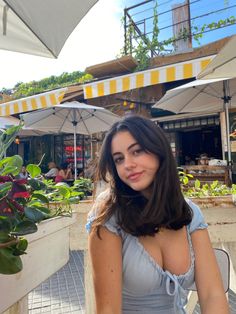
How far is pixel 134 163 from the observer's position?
1318 mm

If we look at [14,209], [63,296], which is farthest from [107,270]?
[63,296]

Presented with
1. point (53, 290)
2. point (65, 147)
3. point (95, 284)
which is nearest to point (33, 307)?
point (53, 290)

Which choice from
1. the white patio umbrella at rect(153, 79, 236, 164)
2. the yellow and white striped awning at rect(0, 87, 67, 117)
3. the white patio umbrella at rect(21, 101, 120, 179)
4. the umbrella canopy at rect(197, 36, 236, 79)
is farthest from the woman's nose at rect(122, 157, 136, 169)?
the yellow and white striped awning at rect(0, 87, 67, 117)

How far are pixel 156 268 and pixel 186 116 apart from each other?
6.91m

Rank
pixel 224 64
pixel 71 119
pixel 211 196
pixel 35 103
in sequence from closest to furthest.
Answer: pixel 211 196 → pixel 224 64 → pixel 35 103 → pixel 71 119

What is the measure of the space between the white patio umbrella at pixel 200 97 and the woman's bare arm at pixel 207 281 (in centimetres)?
397

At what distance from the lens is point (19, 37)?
2.06 meters

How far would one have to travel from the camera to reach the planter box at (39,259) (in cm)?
100

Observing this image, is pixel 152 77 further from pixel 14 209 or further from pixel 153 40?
pixel 14 209

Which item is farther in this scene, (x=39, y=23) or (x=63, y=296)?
(x=63, y=296)

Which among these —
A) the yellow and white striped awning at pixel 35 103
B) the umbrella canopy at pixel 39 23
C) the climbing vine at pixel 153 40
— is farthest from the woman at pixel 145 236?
the climbing vine at pixel 153 40

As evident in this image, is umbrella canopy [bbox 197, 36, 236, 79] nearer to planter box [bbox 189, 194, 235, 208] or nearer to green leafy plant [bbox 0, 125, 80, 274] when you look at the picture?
planter box [bbox 189, 194, 235, 208]

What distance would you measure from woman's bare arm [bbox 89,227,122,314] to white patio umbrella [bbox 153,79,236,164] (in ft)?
13.6

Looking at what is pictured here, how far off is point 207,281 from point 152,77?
4.74 meters
